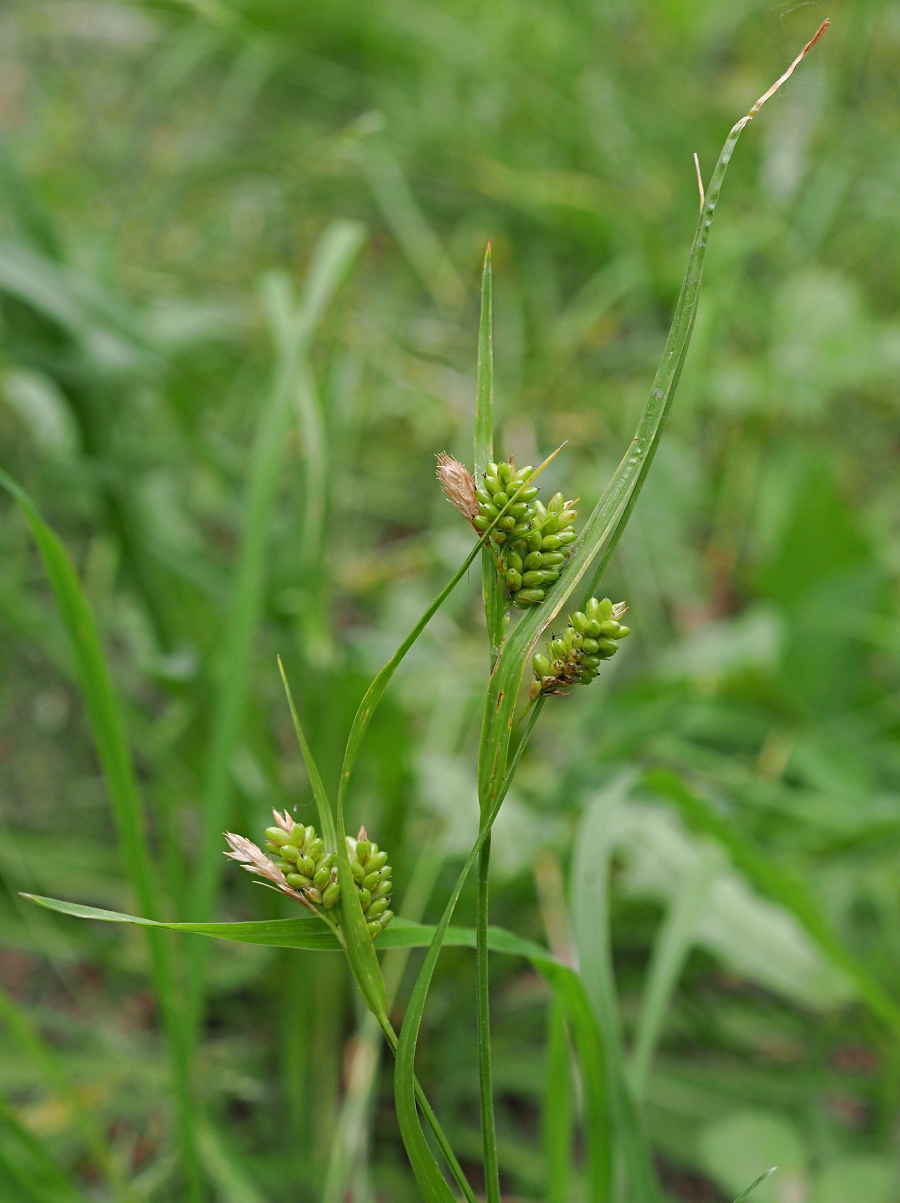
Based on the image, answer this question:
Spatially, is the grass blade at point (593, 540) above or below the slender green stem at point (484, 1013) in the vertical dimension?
above

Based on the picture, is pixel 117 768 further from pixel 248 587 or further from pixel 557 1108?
pixel 557 1108

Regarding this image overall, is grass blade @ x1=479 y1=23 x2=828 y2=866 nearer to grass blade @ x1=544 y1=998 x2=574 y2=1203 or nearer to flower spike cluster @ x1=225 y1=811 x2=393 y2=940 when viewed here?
flower spike cluster @ x1=225 y1=811 x2=393 y2=940

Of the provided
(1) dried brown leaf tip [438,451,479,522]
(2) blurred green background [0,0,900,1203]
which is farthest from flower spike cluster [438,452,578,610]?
(2) blurred green background [0,0,900,1203]

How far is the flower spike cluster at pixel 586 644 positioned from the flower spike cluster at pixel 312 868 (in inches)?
2.5

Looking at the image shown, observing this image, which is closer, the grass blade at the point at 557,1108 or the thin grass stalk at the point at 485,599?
the thin grass stalk at the point at 485,599

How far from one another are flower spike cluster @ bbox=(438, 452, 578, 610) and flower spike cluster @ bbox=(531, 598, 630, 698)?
0.02 meters

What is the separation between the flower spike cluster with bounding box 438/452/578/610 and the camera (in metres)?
0.24

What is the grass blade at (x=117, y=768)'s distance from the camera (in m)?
0.48

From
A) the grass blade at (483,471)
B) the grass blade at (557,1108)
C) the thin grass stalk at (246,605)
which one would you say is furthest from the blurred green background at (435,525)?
the grass blade at (483,471)

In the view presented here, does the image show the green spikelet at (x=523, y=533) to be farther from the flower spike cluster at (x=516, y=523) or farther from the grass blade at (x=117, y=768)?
the grass blade at (x=117, y=768)

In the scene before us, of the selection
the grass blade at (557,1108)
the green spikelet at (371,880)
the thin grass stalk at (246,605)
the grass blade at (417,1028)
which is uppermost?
the thin grass stalk at (246,605)

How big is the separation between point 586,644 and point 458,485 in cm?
5

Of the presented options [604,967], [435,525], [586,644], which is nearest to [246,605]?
[604,967]

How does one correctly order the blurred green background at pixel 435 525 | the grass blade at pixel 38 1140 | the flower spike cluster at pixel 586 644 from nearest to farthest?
the flower spike cluster at pixel 586 644, the grass blade at pixel 38 1140, the blurred green background at pixel 435 525
